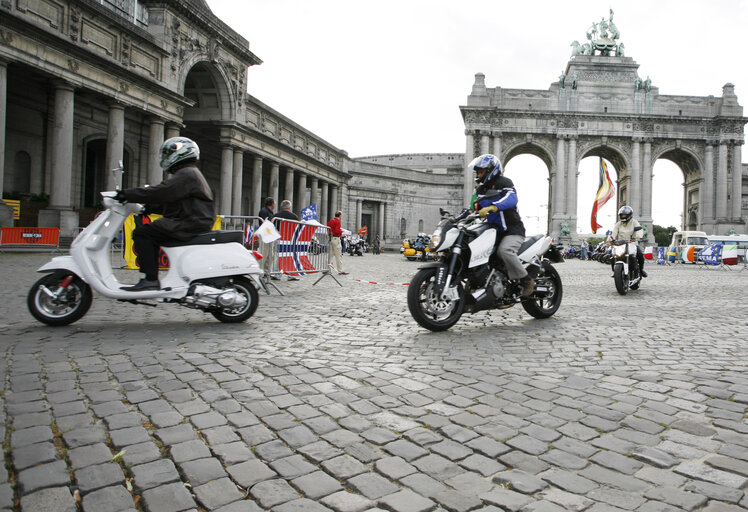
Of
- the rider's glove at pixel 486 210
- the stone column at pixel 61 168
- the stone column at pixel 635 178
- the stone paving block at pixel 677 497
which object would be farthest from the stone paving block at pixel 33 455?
the stone column at pixel 635 178

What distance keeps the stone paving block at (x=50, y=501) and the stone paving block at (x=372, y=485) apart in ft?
3.14

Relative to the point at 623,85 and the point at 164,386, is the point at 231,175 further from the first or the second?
the point at 623,85

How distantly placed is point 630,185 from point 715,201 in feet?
30.3

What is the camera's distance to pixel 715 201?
5394 cm

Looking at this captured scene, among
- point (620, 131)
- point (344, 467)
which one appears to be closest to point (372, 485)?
point (344, 467)

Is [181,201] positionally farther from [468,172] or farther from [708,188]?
[708,188]

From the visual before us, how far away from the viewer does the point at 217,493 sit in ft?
6.02

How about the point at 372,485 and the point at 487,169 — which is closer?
the point at 372,485

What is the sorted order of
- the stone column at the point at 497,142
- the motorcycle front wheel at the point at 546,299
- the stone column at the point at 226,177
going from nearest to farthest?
the motorcycle front wheel at the point at 546,299 → the stone column at the point at 226,177 → the stone column at the point at 497,142

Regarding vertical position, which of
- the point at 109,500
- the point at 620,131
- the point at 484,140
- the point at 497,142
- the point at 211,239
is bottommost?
the point at 109,500

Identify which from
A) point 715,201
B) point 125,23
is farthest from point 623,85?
point 125,23

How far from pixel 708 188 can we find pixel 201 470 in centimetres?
6375

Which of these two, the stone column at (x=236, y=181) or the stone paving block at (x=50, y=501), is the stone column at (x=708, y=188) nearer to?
the stone column at (x=236, y=181)

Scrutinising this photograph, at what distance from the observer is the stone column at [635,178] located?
5353cm
